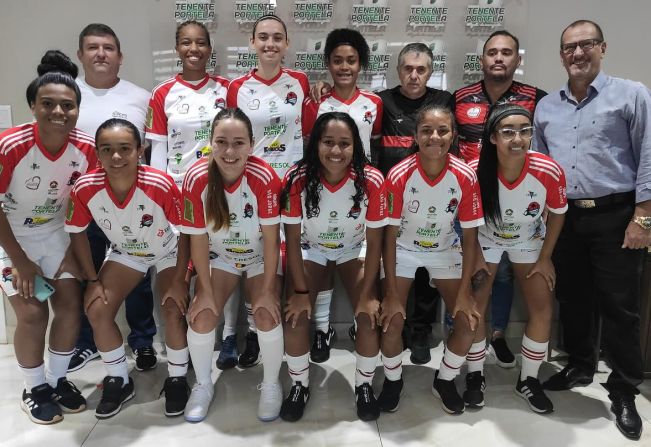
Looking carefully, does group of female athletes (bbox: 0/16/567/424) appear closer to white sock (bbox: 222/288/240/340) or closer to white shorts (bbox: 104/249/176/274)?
white shorts (bbox: 104/249/176/274)

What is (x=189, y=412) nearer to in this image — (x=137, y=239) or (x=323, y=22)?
(x=137, y=239)

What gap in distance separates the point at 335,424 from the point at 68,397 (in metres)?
1.25

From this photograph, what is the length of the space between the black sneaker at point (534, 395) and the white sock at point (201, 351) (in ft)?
4.90

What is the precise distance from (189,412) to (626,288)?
202cm

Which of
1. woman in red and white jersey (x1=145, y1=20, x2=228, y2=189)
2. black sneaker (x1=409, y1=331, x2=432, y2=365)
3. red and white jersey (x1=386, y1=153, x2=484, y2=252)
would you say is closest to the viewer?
red and white jersey (x1=386, y1=153, x2=484, y2=252)

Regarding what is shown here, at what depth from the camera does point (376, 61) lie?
304cm

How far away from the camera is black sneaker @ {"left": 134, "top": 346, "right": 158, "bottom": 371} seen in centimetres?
268

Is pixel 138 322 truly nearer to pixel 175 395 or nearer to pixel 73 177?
pixel 175 395

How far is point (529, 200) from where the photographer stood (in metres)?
2.20

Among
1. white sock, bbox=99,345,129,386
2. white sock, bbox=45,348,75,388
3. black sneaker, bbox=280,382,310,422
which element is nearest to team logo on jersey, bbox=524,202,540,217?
black sneaker, bbox=280,382,310,422

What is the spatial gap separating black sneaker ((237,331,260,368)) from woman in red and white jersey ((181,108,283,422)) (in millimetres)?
401

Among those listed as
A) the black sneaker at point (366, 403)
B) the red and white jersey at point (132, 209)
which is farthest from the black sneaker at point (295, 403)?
the red and white jersey at point (132, 209)

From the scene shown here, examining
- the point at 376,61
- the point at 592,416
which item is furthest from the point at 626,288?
the point at 376,61

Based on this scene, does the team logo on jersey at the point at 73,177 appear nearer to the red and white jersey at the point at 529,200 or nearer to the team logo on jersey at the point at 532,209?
the red and white jersey at the point at 529,200
